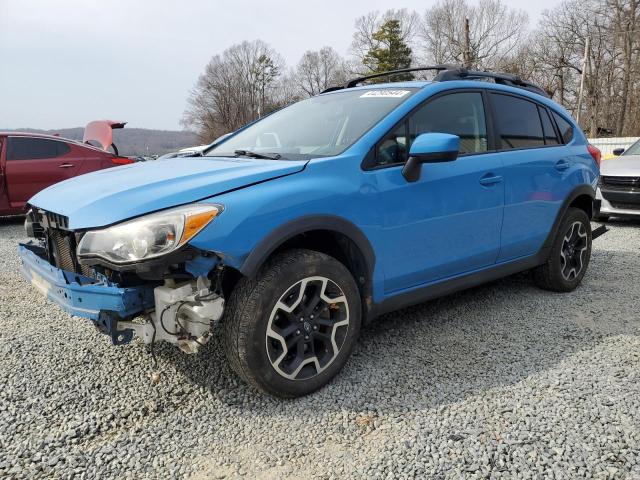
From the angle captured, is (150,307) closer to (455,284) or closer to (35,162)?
(455,284)

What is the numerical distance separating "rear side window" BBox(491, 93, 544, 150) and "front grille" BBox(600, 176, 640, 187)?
462 centimetres

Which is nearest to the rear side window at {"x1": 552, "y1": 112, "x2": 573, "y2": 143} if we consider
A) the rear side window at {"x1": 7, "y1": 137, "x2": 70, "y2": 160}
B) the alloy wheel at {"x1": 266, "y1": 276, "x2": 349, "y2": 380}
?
the alloy wheel at {"x1": 266, "y1": 276, "x2": 349, "y2": 380}

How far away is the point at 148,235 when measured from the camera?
2180 mm

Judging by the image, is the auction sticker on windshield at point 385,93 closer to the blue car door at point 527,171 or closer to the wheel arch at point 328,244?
the blue car door at point 527,171

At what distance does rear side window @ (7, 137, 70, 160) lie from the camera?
7.83 m

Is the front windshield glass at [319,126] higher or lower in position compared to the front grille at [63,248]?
higher

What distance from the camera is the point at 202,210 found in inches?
88.2

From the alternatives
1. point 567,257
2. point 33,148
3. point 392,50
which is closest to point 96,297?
point 567,257

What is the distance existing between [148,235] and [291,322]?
832 mm

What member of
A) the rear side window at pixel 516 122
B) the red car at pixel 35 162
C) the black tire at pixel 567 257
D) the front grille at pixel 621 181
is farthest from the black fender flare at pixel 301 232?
the red car at pixel 35 162

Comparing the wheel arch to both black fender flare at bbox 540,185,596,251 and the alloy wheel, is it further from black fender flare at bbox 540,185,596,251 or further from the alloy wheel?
black fender flare at bbox 540,185,596,251

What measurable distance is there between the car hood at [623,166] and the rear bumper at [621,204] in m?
0.30

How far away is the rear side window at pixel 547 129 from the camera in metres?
4.12

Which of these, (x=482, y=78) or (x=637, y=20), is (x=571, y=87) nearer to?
(x=637, y=20)
